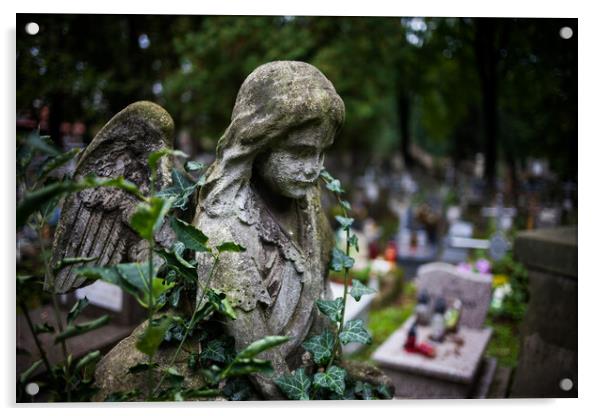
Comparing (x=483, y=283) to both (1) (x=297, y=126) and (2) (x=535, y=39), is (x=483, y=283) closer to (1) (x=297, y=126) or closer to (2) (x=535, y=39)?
(2) (x=535, y=39)

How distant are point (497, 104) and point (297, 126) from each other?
5.76 m

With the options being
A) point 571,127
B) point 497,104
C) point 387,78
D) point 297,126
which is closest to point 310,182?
point 297,126

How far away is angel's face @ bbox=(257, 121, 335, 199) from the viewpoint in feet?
4.94

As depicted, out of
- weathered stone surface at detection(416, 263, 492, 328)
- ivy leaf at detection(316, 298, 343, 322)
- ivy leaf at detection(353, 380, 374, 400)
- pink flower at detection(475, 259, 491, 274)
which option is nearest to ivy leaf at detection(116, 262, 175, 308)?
ivy leaf at detection(316, 298, 343, 322)

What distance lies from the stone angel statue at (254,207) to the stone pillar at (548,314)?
2.03 m

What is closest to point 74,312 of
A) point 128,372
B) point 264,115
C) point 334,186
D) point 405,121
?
point 128,372

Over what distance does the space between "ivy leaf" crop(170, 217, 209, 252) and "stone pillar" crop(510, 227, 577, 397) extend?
2567 mm

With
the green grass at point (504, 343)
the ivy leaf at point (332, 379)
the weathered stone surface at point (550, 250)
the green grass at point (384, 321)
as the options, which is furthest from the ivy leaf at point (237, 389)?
the green grass at point (504, 343)

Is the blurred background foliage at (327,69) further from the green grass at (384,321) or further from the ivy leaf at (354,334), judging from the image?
the green grass at (384,321)

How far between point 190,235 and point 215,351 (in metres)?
0.41

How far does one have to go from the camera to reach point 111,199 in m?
1.73

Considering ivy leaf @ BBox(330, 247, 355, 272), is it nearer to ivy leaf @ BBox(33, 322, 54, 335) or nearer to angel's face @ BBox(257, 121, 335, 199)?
angel's face @ BBox(257, 121, 335, 199)

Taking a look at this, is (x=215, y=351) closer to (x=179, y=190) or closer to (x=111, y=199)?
(x=179, y=190)

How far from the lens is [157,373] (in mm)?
1614
